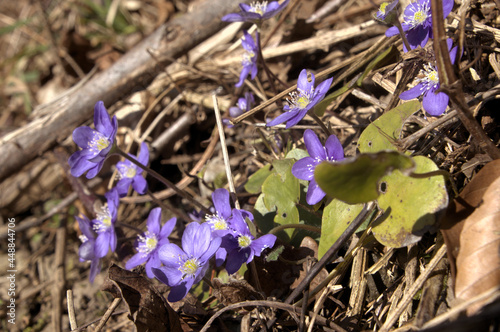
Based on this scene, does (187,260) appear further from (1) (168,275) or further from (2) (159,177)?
(2) (159,177)

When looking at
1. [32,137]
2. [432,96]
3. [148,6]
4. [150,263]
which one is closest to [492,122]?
[432,96]

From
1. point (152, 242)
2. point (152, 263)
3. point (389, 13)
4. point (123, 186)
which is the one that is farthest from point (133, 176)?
point (389, 13)

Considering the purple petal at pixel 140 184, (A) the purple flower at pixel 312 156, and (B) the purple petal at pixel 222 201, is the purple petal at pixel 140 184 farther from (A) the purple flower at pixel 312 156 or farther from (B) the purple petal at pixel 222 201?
(A) the purple flower at pixel 312 156

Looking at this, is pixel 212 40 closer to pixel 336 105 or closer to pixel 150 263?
pixel 336 105

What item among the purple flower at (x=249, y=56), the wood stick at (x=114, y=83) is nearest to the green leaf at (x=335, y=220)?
the purple flower at (x=249, y=56)

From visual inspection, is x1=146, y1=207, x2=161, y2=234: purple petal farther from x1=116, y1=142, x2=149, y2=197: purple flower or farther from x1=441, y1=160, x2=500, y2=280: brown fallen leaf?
x1=441, y1=160, x2=500, y2=280: brown fallen leaf

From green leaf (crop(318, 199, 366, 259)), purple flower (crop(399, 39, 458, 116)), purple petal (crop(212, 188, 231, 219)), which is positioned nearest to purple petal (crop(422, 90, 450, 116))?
purple flower (crop(399, 39, 458, 116))

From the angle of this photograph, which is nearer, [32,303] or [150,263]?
[150,263]
